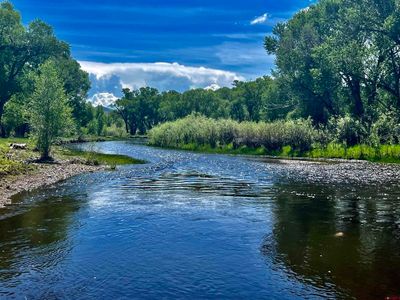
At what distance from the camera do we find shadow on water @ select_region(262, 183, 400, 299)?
15.9 meters

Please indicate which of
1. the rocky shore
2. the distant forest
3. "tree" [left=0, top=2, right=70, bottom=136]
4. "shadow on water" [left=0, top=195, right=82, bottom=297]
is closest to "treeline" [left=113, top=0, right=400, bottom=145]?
the distant forest

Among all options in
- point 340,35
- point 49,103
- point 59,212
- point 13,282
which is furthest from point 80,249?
point 340,35

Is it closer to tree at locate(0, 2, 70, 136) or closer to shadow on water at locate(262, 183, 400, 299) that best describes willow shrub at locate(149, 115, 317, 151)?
tree at locate(0, 2, 70, 136)

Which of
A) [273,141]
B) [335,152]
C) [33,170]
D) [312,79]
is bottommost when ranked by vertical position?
[33,170]

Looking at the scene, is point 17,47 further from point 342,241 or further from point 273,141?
point 342,241

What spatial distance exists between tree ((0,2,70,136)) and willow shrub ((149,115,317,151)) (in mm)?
38983

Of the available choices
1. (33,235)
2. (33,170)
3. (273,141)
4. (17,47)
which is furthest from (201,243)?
(17,47)

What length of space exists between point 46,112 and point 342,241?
50216mm

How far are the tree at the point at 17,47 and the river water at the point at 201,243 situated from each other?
3098 inches

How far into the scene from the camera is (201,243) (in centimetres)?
2117

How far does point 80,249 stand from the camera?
20.2 m

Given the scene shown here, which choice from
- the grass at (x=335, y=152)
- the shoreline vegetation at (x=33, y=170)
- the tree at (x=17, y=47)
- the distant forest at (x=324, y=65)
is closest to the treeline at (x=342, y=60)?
the distant forest at (x=324, y=65)

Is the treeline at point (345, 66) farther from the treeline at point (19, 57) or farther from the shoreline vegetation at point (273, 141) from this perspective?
the treeline at point (19, 57)

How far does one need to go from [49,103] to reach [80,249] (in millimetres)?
45109
